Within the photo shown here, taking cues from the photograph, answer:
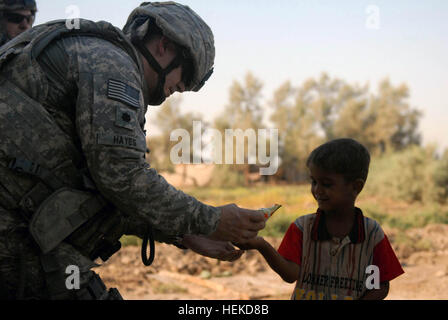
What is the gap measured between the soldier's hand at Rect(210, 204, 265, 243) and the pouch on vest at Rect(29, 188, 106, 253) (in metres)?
0.60

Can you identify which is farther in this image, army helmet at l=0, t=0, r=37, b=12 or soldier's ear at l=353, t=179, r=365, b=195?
army helmet at l=0, t=0, r=37, b=12

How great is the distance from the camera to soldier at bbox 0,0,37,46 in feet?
16.8

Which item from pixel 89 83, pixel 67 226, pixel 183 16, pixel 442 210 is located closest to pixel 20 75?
pixel 89 83

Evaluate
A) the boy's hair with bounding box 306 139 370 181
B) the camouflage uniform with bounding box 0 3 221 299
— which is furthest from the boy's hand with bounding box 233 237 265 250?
the boy's hair with bounding box 306 139 370 181

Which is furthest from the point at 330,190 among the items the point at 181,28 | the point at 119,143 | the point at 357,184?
the point at 119,143

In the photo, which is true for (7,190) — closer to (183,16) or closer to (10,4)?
(183,16)

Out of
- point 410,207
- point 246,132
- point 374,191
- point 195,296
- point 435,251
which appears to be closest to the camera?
point 195,296

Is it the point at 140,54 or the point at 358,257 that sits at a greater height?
the point at 140,54

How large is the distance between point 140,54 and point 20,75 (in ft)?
2.08

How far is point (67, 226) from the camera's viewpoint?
218 centimetres

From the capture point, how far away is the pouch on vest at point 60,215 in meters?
2.11

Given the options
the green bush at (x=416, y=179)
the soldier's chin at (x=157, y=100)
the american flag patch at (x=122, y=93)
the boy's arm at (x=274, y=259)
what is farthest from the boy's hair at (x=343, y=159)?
the green bush at (x=416, y=179)

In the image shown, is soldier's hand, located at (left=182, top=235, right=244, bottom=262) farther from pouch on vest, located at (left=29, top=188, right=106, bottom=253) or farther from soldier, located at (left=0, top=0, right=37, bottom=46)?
soldier, located at (left=0, top=0, right=37, bottom=46)

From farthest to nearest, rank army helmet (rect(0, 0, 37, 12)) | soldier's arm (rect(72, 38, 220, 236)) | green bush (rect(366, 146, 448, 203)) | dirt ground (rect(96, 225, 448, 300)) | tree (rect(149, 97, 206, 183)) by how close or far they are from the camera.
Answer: tree (rect(149, 97, 206, 183)) < green bush (rect(366, 146, 448, 203)) < dirt ground (rect(96, 225, 448, 300)) < army helmet (rect(0, 0, 37, 12)) < soldier's arm (rect(72, 38, 220, 236))
